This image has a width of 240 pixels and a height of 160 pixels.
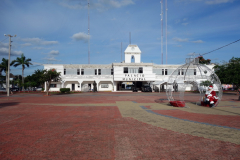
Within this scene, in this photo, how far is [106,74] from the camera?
1807 inches

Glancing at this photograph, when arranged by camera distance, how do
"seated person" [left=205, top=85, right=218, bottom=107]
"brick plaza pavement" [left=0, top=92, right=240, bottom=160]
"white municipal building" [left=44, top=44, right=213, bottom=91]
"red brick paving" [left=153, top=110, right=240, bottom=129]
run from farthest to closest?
"white municipal building" [left=44, top=44, right=213, bottom=91], "seated person" [left=205, top=85, right=218, bottom=107], "red brick paving" [left=153, top=110, right=240, bottom=129], "brick plaza pavement" [left=0, top=92, right=240, bottom=160]

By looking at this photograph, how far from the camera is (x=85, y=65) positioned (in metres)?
46.0

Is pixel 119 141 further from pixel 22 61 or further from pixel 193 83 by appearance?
pixel 22 61

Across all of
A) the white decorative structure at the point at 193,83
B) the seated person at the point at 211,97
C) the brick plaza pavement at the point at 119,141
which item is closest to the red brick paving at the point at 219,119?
the brick plaza pavement at the point at 119,141

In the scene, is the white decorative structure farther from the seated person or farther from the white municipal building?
the white municipal building

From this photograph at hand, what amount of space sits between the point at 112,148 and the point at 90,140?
1063mm

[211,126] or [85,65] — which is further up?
[85,65]

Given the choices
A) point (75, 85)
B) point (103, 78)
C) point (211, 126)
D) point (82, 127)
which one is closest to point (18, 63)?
point (75, 85)

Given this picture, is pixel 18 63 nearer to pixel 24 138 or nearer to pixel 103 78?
pixel 103 78

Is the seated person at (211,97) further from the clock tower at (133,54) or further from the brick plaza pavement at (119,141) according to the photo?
the clock tower at (133,54)

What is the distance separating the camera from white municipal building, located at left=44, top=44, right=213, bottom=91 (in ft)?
147

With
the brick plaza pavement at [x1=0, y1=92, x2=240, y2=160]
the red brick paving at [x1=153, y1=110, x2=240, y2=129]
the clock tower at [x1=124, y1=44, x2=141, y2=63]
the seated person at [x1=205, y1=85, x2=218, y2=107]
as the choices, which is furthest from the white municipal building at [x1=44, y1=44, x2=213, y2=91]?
the brick plaza pavement at [x1=0, y1=92, x2=240, y2=160]

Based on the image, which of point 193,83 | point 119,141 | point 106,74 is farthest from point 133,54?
point 119,141

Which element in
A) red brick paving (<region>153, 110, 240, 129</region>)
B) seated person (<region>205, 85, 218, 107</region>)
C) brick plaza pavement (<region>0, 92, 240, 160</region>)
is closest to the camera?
brick plaza pavement (<region>0, 92, 240, 160</region>)
